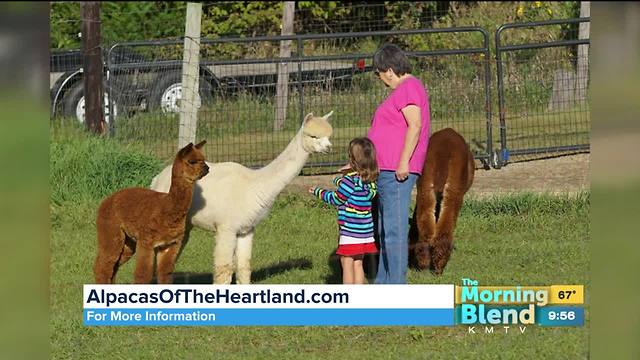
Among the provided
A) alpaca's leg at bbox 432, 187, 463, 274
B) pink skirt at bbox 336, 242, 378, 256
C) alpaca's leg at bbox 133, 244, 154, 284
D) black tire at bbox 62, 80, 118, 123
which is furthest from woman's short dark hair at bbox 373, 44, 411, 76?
black tire at bbox 62, 80, 118, 123

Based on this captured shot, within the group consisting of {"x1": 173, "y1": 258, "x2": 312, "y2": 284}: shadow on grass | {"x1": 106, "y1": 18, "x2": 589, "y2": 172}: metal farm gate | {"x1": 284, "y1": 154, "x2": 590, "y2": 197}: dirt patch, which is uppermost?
{"x1": 106, "y1": 18, "x2": 589, "y2": 172}: metal farm gate

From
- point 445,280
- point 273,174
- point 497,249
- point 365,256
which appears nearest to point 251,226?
point 273,174

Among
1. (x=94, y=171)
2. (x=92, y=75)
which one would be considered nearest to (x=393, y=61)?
(x=94, y=171)

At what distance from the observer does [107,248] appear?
611 centimetres

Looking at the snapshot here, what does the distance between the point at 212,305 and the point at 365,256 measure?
6.25ft

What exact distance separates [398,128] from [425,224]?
116 cm

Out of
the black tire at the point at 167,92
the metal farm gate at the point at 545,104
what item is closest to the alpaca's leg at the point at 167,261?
the black tire at the point at 167,92

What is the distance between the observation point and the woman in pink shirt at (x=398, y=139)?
19.2 feet

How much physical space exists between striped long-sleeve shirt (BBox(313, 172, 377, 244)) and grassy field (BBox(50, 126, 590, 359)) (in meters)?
0.65

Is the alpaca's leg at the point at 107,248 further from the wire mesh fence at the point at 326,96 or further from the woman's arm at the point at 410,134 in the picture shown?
the wire mesh fence at the point at 326,96

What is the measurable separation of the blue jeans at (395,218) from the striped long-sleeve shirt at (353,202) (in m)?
0.07

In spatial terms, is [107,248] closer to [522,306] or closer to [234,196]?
[234,196]

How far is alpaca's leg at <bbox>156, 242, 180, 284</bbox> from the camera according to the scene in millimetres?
5926

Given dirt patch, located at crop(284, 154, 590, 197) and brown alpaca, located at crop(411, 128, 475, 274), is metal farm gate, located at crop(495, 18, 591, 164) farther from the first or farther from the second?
brown alpaca, located at crop(411, 128, 475, 274)
